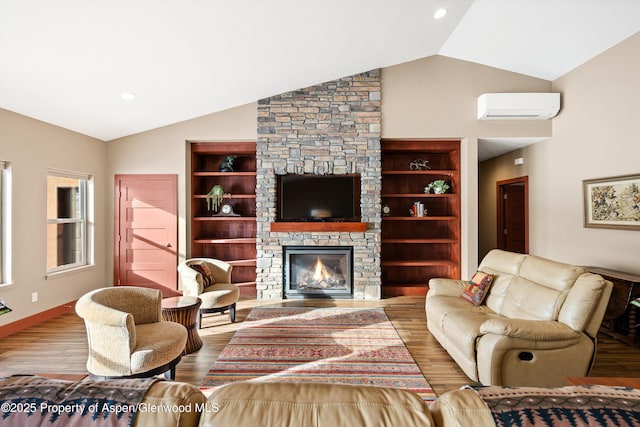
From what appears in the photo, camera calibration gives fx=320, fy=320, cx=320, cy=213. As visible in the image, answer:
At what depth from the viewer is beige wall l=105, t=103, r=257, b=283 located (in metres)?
4.97

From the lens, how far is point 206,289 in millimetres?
3949

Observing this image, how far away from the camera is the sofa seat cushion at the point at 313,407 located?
0.80m

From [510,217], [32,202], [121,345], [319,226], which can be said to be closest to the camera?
[121,345]

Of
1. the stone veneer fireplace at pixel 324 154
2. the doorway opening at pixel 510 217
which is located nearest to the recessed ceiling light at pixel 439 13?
the stone veneer fireplace at pixel 324 154

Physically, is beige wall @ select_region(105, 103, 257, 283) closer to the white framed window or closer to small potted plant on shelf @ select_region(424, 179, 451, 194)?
the white framed window

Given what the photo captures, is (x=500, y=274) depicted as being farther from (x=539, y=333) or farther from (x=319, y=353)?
(x=319, y=353)

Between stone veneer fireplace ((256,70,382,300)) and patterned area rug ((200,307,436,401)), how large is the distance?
942 mm

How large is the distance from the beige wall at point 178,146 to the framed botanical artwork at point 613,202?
15.3 feet

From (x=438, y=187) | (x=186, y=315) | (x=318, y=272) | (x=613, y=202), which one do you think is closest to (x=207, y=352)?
(x=186, y=315)

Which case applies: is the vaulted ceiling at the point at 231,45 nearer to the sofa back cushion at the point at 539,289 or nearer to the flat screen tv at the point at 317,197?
the flat screen tv at the point at 317,197

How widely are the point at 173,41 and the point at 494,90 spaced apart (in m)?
4.44

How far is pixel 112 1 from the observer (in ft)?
7.99

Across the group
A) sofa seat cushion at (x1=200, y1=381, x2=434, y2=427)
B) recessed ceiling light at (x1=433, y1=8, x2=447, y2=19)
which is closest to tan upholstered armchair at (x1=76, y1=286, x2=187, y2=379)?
sofa seat cushion at (x1=200, y1=381, x2=434, y2=427)

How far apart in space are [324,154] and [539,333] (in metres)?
3.55
